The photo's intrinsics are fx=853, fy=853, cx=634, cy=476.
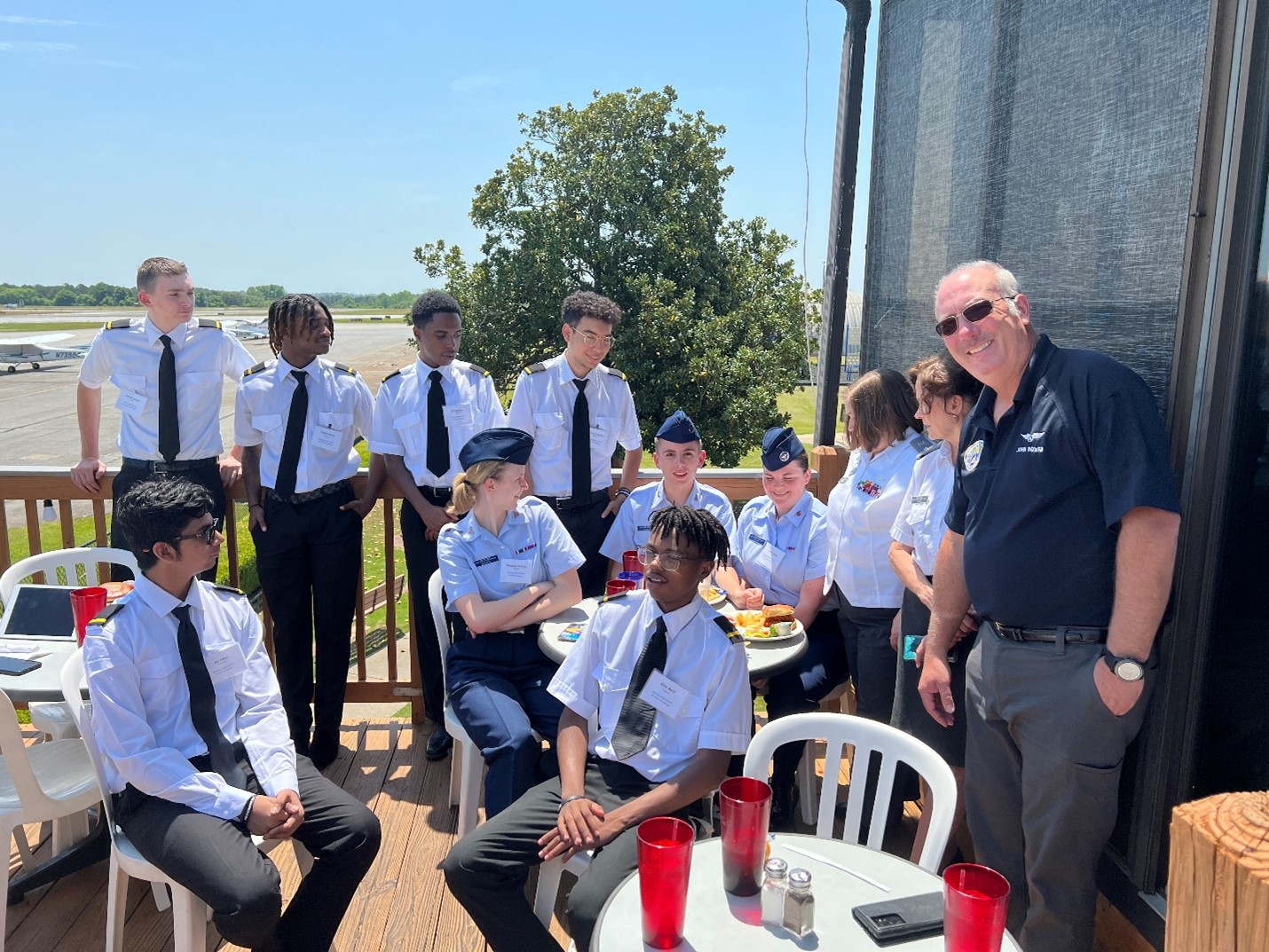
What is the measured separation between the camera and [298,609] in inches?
149

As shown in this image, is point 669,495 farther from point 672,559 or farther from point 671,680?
point 671,680

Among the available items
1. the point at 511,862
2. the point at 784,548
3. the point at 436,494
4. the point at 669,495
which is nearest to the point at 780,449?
the point at 784,548

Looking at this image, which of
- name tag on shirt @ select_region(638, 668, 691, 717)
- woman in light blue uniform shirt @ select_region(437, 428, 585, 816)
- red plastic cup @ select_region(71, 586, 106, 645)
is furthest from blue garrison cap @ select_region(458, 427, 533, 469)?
red plastic cup @ select_region(71, 586, 106, 645)

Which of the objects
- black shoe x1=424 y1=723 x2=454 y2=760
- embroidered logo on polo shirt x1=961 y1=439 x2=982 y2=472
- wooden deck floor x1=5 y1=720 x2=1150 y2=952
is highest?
embroidered logo on polo shirt x1=961 y1=439 x2=982 y2=472

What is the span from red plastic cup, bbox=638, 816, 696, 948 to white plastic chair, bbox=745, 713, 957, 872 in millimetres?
679

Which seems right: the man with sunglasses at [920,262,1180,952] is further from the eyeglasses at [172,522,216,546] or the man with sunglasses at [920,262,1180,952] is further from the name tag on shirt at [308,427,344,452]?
the name tag on shirt at [308,427,344,452]

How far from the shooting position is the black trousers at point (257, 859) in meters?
2.15

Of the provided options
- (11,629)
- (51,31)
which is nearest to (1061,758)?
(11,629)

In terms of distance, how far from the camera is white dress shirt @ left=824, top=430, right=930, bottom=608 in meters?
2.97

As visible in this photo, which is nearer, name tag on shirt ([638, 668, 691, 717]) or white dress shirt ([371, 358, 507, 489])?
name tag on shirt ([638, 668, 691, 717])

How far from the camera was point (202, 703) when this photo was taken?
2.41 m

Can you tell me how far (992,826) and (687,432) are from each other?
186 cm

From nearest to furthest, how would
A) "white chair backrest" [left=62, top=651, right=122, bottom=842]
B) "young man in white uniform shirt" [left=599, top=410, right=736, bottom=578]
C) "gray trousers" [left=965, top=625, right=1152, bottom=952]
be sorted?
"gray trousers" [left=965, top=625, right=1152, bottom=952] → "white chair backrest" [left=62, top=651, right=122, bottom=842] → "young man in white uniform shirt" [left=599, top=410, right=736, bottom=578]

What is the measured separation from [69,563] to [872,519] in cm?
320
